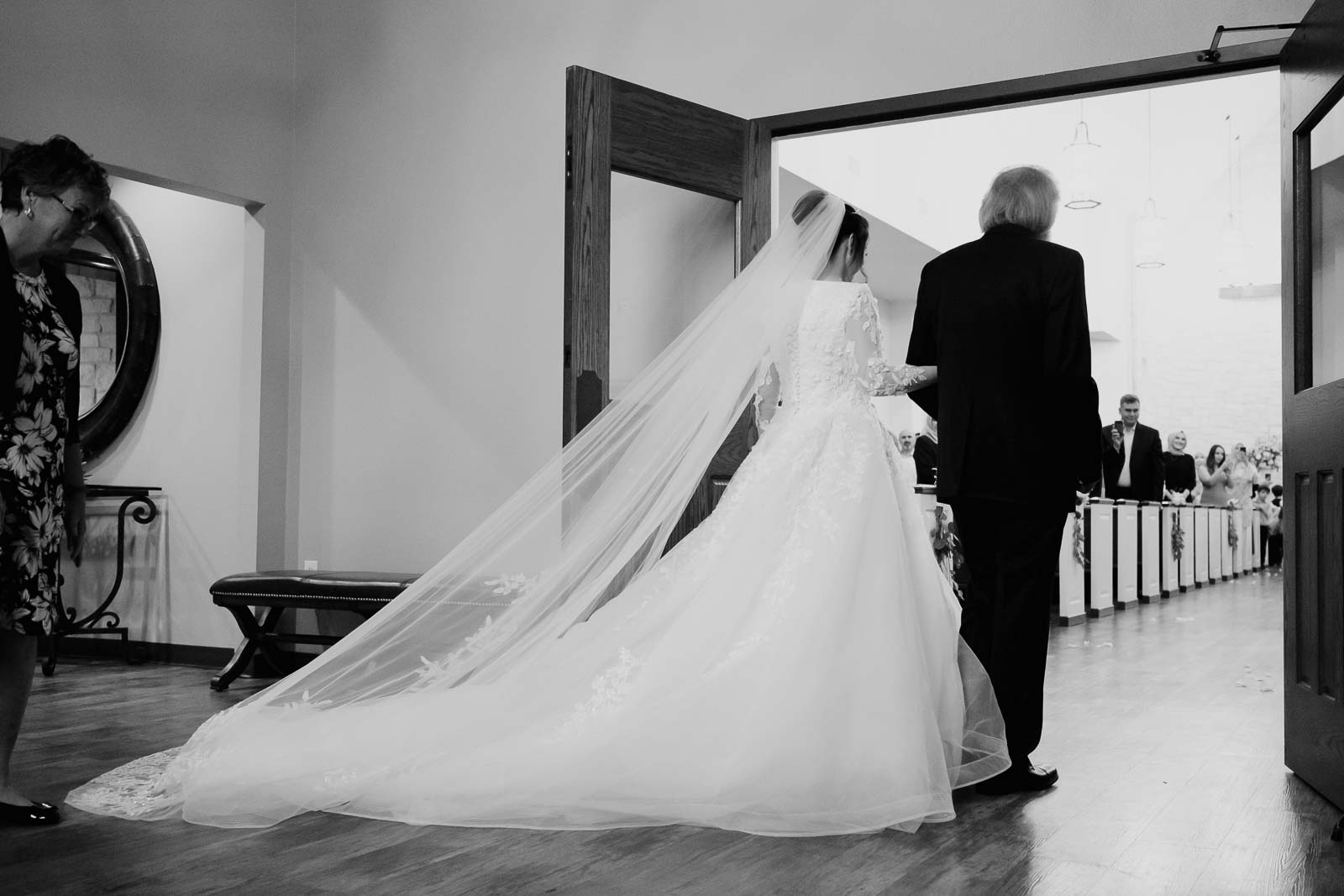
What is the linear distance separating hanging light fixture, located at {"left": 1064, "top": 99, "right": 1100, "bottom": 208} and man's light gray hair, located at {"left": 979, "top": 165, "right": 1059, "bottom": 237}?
7.16 meters

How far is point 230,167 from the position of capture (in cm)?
581

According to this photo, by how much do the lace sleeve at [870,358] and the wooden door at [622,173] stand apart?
0.93 meters

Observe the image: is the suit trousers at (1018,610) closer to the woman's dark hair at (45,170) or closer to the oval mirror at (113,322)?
the woman's dark hair at (45,170)

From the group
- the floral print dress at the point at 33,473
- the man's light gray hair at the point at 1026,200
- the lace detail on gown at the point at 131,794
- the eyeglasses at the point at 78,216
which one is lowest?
the lace detail on gown at the point at 131,794

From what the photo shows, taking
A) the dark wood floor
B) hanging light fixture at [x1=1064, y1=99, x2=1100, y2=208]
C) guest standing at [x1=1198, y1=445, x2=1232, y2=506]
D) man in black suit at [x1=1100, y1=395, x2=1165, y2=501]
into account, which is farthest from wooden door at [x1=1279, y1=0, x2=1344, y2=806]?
guest standing at [x1=1198, y1=445, x2=1232, y2=506]

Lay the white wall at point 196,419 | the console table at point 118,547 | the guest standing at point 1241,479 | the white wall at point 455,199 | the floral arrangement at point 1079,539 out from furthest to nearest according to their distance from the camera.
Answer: the guest standing at point 1241,479
the floral arrangement at point 1079,539
the console table at point 118,547
the white wall at point 196,419
the white wall at point 455,199

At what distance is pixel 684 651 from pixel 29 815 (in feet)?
5.24

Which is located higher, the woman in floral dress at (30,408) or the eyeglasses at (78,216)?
the eyeglasses at (78,216)

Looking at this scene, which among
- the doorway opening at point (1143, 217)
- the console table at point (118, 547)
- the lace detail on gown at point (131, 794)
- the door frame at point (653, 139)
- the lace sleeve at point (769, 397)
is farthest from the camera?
the doorway opening at point (1143, 217)

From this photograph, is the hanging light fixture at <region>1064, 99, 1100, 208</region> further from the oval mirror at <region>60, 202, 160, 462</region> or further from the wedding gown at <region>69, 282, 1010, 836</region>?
the wedding gown at <region>69, 282, 1010, 836</region>

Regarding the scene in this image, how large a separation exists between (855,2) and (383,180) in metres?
2.47

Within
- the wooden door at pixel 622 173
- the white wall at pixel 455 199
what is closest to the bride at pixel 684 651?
the wooden door at pixel 622 173

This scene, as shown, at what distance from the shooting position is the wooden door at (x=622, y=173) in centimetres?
402

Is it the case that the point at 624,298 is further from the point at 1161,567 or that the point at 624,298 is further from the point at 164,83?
the point at 1161,567
